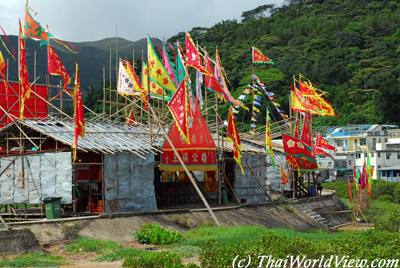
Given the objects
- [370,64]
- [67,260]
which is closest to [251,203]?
[67,260]

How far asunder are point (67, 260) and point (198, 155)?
11074 mm

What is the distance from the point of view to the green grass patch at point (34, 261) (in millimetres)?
19672

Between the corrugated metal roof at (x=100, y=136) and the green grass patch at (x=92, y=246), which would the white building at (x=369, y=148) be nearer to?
the corrugated metal roof at (x=100, y=136)

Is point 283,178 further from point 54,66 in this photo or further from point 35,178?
point 35,178

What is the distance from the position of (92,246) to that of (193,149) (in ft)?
28.6

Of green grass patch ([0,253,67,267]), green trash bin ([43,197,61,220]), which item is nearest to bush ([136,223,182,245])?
green trash bin ([43,197,61,220])

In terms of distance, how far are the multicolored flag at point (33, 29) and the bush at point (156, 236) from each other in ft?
32.5

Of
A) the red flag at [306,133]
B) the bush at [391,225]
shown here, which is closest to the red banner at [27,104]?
the red flag at [306,133]

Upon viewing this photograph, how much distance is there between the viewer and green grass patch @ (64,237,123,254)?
75.7 ft

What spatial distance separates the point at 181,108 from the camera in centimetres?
2717

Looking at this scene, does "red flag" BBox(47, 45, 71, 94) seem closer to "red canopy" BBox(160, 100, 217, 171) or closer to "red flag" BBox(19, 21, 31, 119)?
"red flag" BBox(19, 21, 31, 119)

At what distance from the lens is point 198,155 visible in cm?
3109

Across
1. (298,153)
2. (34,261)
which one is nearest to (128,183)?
(34,261)

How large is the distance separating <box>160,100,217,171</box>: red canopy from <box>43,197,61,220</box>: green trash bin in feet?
18.6
